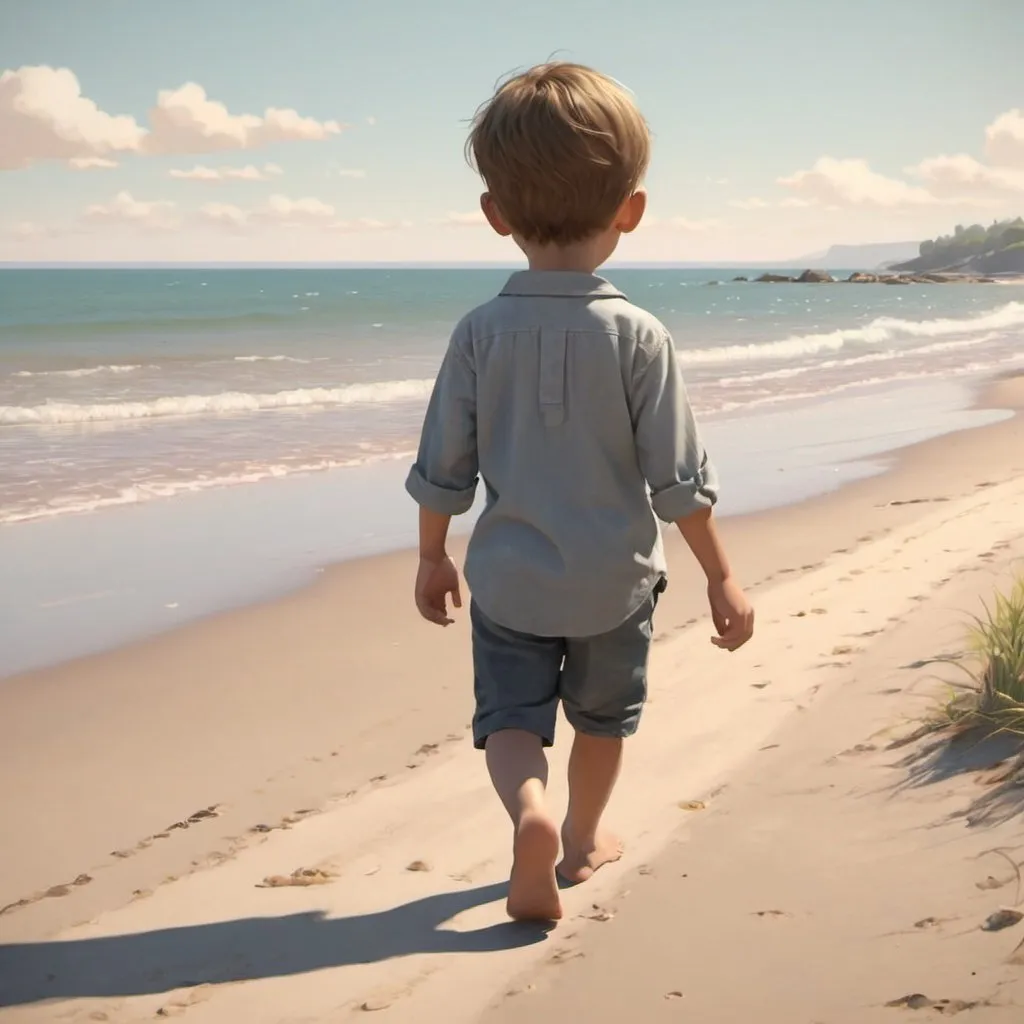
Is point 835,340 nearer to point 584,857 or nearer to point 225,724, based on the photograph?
point 225,724

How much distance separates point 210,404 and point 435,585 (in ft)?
43.9

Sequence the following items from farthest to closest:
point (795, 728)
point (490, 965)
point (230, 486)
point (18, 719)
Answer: point (230, 486) < point (18, 719) < point (795, 728) < point (490, 965)

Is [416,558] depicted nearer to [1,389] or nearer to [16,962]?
[16,962]

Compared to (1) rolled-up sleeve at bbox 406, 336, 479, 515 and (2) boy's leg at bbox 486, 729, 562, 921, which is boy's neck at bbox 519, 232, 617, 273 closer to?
(1) rolled-up sleeve at bbox 406, 336, 479, 515

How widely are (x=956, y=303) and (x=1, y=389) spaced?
4656 centimetres

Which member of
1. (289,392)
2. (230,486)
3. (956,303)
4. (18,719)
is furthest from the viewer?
(956,303)

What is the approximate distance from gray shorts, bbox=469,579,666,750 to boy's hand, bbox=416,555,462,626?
0.09 meters

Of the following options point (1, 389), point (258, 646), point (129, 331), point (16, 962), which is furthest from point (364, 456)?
point (129, 331)

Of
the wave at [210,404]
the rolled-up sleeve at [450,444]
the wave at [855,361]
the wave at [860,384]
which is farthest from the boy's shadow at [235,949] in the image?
the wave at [855,361]

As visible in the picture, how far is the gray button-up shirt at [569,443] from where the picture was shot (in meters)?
2.33

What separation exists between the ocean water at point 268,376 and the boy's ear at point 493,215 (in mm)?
5959

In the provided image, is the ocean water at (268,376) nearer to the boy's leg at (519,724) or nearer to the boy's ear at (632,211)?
the boy's leg at (519,724)

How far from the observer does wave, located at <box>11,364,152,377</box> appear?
21781mm

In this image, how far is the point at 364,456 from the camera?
33.8ft
